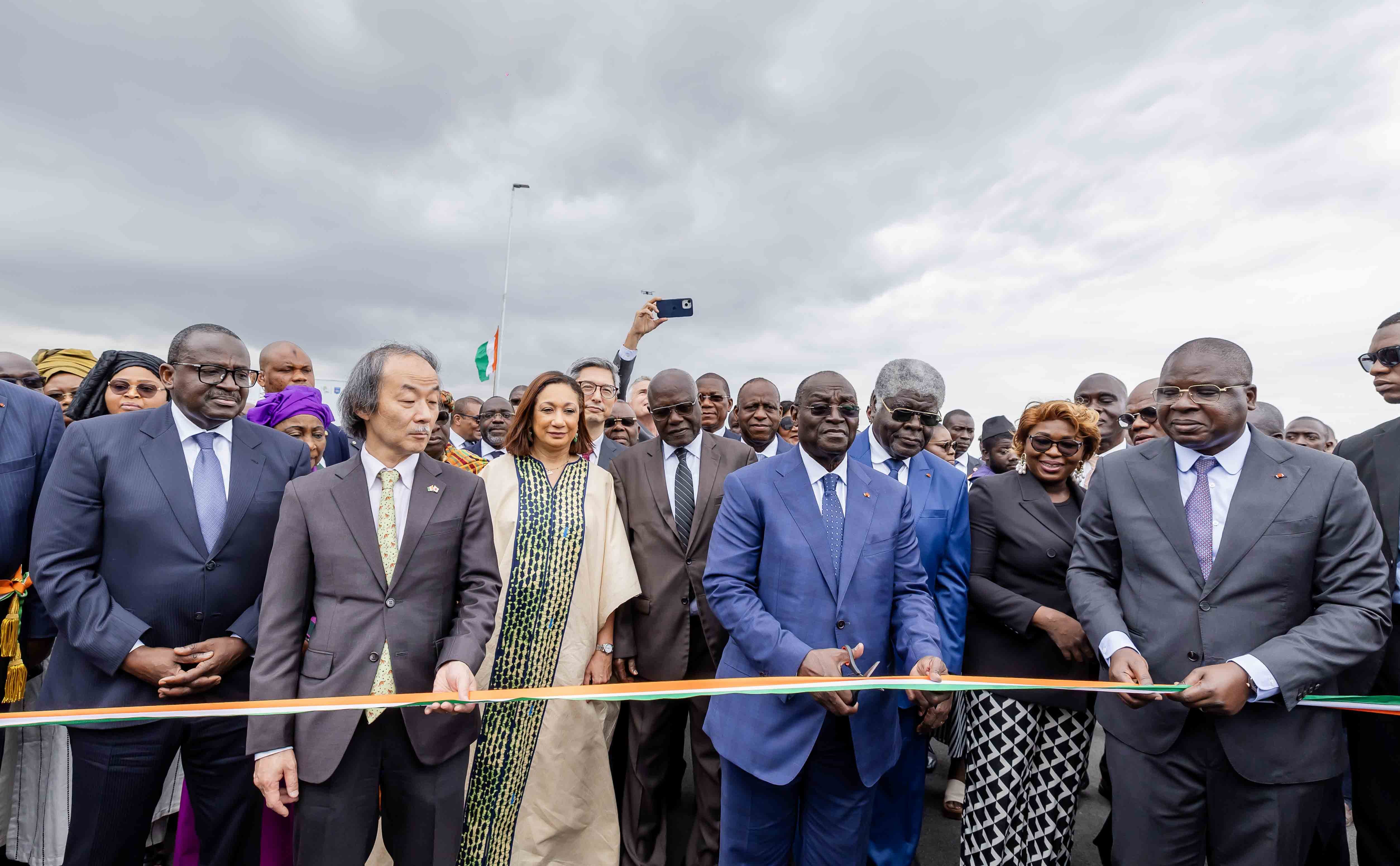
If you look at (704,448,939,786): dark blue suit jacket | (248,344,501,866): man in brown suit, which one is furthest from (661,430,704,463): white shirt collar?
(248,344,501,866): man in brown suit

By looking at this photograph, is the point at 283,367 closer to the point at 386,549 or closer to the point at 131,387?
the point at 131,387

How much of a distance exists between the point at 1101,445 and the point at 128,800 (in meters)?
5.21

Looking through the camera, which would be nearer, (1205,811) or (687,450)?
(1205,811)

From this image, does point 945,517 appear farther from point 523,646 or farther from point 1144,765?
point 523,646

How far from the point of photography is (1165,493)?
264 cm

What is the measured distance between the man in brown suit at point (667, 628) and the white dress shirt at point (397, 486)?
1430mm

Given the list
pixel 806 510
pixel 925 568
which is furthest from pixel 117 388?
pixel 925 568

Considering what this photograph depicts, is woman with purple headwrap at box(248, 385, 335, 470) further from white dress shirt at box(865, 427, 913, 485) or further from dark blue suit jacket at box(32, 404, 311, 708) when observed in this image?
white dress shirt at box(865, 427, 913, 485)

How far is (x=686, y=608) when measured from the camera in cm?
369

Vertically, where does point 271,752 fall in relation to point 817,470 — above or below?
below

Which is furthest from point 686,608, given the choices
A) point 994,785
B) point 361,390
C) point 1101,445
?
point 1101,445

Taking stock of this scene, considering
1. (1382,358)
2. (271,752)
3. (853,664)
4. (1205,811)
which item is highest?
(1382,358)

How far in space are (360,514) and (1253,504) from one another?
3.27 metres

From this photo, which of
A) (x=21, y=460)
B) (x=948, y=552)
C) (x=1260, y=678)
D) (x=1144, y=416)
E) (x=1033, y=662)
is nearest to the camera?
(x=1260, y=678)
